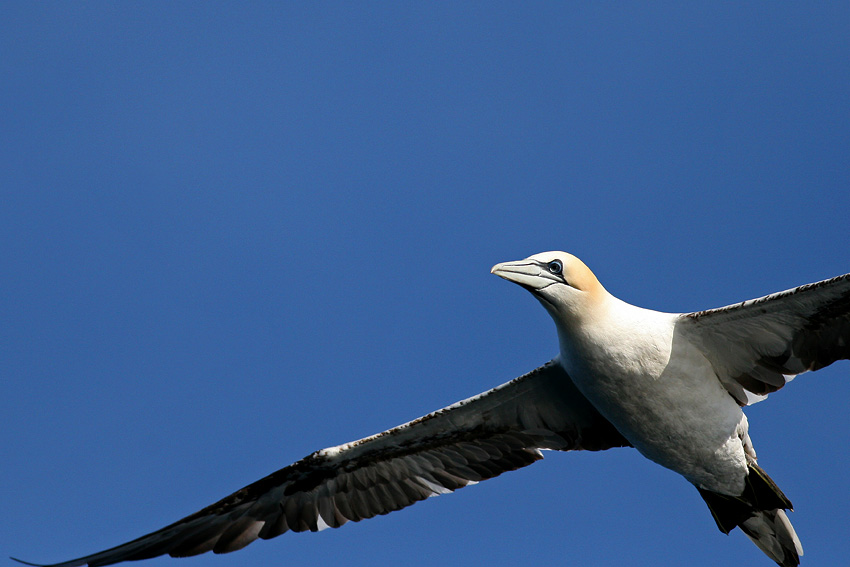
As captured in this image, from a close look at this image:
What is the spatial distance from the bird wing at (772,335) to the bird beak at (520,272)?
2.37 metres

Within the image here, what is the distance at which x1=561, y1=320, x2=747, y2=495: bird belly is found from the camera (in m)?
13.6

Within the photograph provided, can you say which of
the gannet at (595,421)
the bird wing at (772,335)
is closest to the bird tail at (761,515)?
the gannet at (595,421)

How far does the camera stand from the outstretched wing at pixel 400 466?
51.7 feet

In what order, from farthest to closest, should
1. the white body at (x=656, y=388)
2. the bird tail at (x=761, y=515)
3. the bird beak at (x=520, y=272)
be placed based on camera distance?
the bird tail at (x=761, y=515) < the white body at (x=656, y=388) < the bird beak at (x=520, y=272)

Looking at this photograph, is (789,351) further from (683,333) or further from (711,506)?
(711,506)

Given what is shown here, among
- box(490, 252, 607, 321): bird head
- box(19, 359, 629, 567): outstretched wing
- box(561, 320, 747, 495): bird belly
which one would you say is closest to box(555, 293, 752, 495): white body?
box(561, 320, 747, 495): bird belly

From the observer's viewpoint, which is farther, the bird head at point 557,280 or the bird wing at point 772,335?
the bird wing at point 772,335

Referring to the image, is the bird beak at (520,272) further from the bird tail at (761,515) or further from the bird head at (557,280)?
the bird tail at (761,515)

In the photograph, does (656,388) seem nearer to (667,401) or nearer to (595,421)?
(667,401)

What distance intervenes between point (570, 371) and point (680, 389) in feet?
5.24

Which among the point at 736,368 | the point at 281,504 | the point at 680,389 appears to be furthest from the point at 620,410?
the point at 281,504

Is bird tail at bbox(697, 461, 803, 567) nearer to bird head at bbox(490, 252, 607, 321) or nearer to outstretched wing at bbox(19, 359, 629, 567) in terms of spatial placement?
outstretched wing at bbox(19, 359, 629, 567)

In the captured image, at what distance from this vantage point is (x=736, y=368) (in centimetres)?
1484

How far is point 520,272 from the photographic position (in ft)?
44.2
